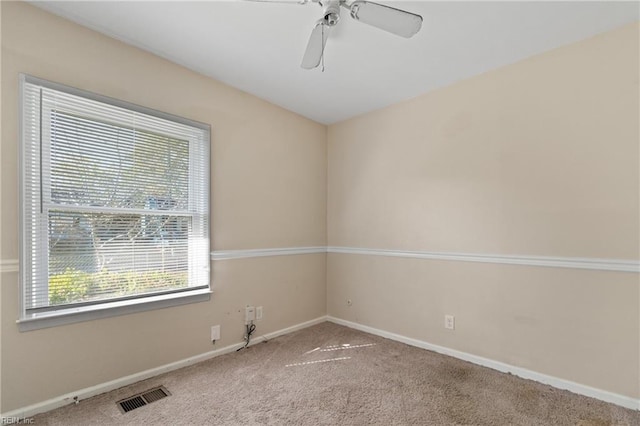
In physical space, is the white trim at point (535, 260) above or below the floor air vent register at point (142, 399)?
above

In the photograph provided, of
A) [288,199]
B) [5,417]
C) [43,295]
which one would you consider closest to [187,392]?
[5,417]

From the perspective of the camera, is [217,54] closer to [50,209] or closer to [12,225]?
[50,209]

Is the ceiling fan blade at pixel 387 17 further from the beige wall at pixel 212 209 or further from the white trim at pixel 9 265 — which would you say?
the white trim at pixel 9 265

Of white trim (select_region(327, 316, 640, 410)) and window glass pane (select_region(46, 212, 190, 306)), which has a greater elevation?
window glass pane (select_region(46, 212, 190, 306))

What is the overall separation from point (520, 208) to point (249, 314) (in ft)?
8.29

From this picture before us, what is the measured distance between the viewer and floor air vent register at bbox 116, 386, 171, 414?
189 cm

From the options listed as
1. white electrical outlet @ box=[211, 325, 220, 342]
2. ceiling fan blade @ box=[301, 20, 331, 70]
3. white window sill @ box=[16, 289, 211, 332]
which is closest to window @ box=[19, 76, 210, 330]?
white window sill @ box=[16, 289, 211, 332]

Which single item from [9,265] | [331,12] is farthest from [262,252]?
[331,12]

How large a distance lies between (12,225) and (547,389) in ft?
11.8

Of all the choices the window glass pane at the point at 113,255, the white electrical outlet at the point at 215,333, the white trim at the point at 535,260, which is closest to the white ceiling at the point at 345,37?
the window glass pane at the point at 113,255

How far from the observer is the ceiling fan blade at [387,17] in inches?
59.6

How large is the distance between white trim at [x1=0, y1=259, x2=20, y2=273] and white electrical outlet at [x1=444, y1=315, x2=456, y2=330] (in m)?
3.13

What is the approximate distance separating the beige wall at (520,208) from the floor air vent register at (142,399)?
80.4 inches

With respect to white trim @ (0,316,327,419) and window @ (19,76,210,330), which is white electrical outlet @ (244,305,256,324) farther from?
window @ (19,76,210,330)
